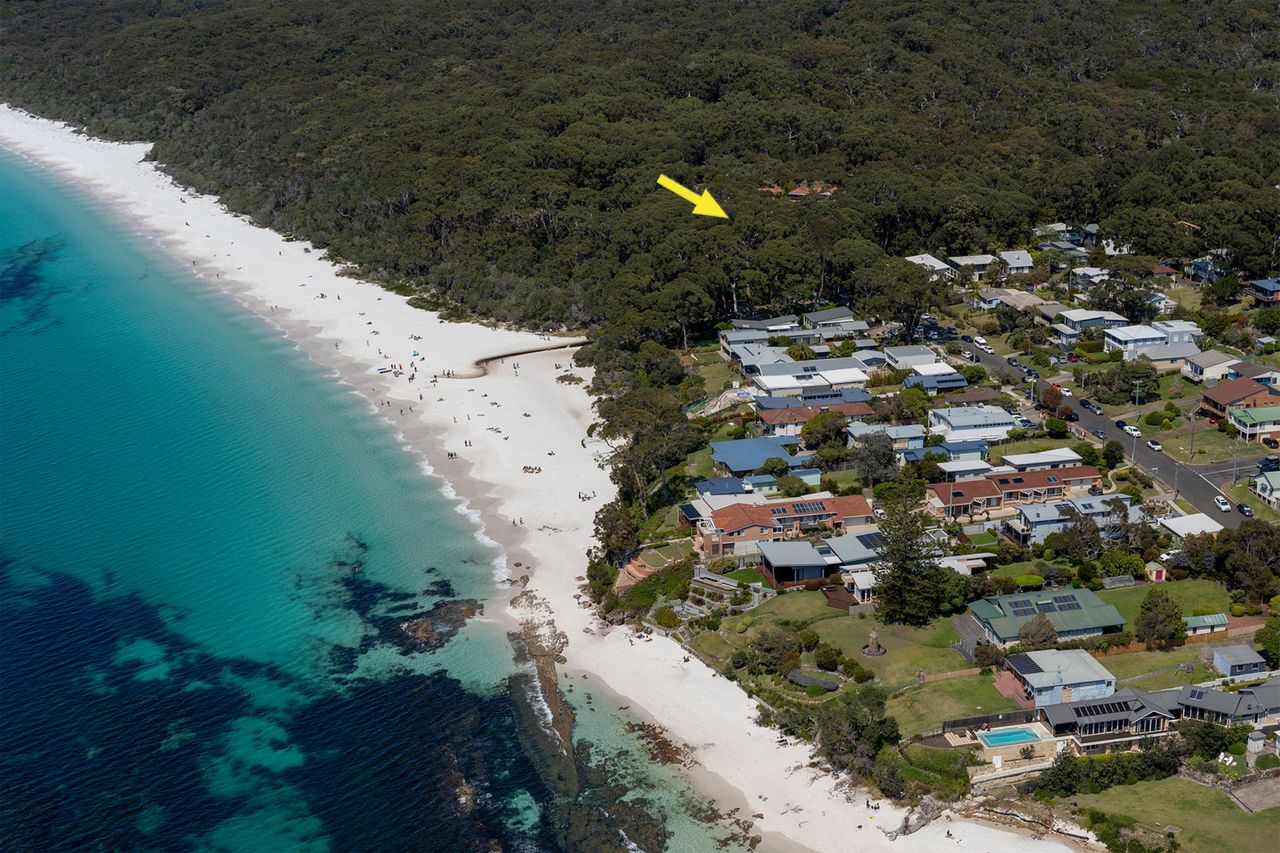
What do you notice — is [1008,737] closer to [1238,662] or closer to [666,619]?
[1238,662]

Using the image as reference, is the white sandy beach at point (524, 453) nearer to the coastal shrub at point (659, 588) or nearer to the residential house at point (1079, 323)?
the coastal shrub at point (659, 588)

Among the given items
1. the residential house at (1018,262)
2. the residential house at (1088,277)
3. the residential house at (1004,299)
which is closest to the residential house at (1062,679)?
the residential house at (1004,299)

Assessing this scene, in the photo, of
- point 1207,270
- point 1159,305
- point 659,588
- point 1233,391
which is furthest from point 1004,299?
point 659,588

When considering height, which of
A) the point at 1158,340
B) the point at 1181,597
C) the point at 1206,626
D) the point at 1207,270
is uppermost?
the point at 1206,626

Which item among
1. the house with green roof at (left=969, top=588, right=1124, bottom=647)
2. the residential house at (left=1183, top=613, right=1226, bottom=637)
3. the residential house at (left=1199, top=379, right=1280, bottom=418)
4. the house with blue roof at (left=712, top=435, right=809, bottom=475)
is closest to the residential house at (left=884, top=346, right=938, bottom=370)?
the house with blue roof at (left=712, top=435, right=809, bottom=475)

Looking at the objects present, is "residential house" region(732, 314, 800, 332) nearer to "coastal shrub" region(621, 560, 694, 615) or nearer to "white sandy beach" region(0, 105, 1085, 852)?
"white sandy beach" region(0, 105, 1085, 852)
